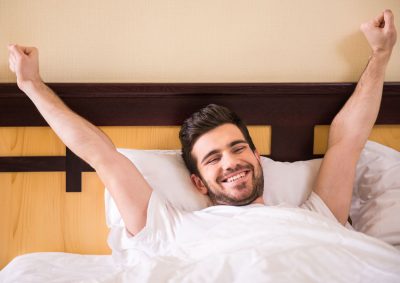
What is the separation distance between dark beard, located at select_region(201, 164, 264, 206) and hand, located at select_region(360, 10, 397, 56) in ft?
2.02

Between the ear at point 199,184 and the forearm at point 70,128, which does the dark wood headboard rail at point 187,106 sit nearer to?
the forearm at point 70,128

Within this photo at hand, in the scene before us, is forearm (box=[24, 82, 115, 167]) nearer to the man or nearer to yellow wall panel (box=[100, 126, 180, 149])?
the man

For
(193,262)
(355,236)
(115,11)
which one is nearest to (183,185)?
(193,262)

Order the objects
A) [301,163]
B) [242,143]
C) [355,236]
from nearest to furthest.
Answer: [355,236] < [242,143] < [301,163]

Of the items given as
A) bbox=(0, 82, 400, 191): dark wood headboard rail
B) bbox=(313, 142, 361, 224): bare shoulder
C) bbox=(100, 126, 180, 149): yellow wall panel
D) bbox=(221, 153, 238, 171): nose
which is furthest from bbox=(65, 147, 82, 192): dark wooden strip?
bbox=(313, 142, 361, 224): bare shoulder

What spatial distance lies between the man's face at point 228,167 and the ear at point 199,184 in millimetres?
17

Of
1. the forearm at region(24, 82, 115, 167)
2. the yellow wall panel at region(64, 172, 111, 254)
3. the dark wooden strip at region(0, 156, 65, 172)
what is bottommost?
the yellow wall panel at region(64, 172, 111, 254)

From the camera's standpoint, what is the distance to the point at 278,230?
1.11 metres

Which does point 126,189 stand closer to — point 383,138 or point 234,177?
point 234,177

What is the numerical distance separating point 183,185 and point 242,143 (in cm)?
25

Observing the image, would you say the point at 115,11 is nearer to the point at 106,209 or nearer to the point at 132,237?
the point at 106,209

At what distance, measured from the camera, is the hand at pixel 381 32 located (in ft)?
4.60

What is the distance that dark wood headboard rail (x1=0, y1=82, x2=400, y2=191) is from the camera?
1.47m

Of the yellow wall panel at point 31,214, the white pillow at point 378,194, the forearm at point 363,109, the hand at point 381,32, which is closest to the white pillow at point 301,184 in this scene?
the white pillow at point 378,194
